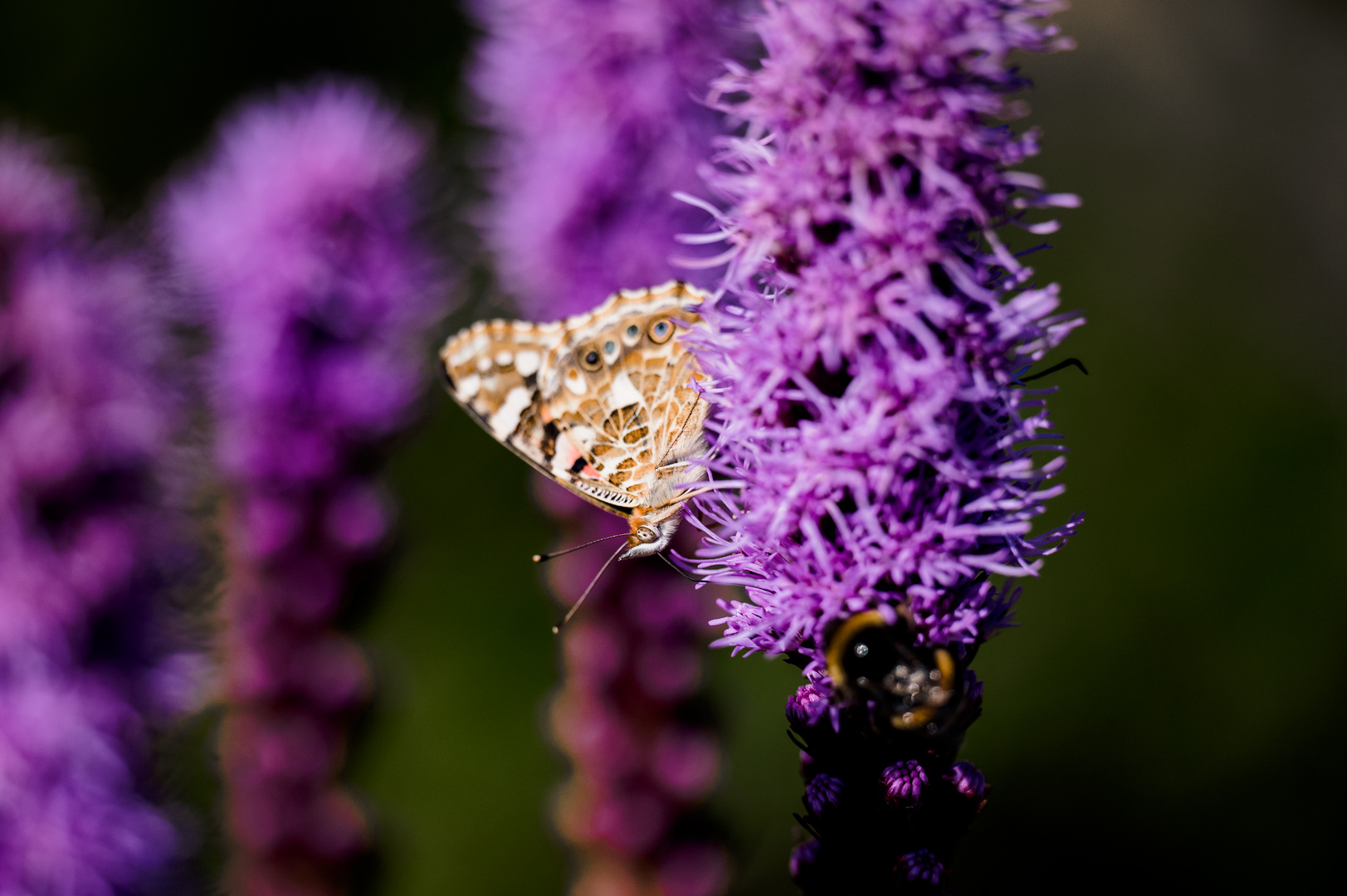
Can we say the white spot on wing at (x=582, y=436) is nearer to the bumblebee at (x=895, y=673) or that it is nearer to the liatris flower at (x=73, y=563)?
the bumblebee at (x=895, y=673)

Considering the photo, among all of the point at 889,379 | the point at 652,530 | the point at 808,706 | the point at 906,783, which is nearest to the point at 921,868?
the point at 906,783

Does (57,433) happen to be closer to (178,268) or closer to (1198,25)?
(178,268)

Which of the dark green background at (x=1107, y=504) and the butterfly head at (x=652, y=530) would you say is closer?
the butterfly head at (x=652, y=530)

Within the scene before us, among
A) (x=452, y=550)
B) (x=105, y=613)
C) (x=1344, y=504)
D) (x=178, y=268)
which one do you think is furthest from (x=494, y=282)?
(x=1344, y=504)

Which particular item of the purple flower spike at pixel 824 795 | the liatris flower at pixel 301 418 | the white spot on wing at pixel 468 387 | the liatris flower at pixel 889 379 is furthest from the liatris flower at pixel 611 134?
the purple flower spike at pixel 824 795

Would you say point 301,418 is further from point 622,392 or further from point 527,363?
point 622,392
